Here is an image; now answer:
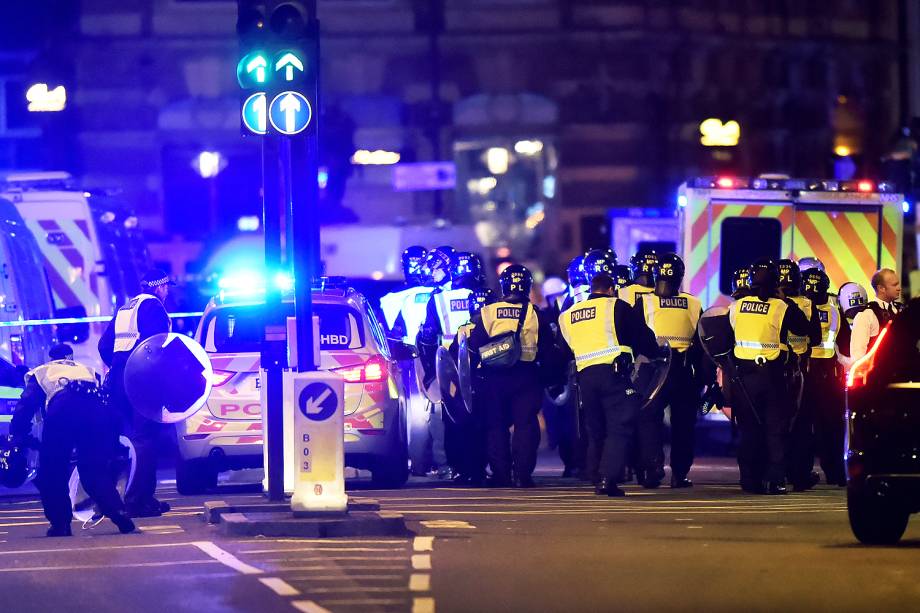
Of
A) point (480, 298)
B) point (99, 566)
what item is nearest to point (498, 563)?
point (99, 566)

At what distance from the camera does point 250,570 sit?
40.3ft

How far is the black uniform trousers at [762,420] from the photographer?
55.5 ft

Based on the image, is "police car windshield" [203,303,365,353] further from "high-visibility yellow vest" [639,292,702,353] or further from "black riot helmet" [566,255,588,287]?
"high-visibility yellow vest" [639,292,702,353]

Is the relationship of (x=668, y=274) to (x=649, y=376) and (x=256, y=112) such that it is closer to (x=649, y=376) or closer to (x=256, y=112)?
(x=649, y=376)

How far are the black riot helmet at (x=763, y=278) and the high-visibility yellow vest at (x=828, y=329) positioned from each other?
0.85m

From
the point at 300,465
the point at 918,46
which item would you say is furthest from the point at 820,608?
the point at 918,46

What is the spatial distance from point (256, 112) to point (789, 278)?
474 cm

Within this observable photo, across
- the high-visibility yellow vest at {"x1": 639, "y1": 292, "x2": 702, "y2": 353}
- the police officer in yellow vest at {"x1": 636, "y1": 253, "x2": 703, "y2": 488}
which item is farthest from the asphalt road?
the high-visibility yellow vest at {"x1": 639, "y1": 292, "x2": 702, "y2": 353}

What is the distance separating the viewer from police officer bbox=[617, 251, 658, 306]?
1773 cm

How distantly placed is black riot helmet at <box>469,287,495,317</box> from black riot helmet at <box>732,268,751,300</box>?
185cm

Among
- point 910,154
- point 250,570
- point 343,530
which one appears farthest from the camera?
point 910,154

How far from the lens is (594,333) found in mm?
16609

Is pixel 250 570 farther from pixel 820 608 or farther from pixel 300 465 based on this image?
pixel 820 608

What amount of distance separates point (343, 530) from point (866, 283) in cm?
933
